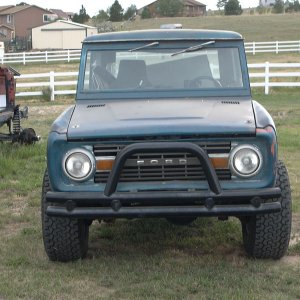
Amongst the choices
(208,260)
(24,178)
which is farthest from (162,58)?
(24,178)

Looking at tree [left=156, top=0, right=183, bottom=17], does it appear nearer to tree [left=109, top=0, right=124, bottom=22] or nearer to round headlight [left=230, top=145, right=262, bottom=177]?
tree [left=109, top=0, right=124, bottom=22]

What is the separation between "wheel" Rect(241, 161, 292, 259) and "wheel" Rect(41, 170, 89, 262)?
1315 millimetres

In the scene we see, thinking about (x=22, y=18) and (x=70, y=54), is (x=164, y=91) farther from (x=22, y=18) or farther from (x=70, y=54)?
(x=22, y=18)

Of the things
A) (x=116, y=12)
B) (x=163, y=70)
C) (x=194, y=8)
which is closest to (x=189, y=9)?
(x=194, y=8)

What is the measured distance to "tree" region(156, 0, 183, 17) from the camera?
91312 millimetres

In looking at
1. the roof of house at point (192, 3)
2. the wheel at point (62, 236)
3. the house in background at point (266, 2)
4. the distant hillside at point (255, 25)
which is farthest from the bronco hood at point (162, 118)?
the house in background at point (266, 2)

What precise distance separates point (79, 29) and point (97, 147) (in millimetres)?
55660

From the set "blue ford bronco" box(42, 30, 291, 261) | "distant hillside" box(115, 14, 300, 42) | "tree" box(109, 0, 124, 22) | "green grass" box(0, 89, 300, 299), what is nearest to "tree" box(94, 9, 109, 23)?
"tree" box(109, 0, 124, 22)

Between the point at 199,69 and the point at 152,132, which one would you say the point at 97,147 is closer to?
the point at 152,132

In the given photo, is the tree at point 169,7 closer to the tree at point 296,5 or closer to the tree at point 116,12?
the tree at point 116,12

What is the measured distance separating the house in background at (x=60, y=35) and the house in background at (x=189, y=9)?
32.8 meters

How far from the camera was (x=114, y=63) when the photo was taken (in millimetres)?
6219

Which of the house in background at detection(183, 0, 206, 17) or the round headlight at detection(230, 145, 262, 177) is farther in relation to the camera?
the house in background at detection(183, 0, 206, 17)

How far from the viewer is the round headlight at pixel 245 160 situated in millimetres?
4957
